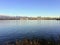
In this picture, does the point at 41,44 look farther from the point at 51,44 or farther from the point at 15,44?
the point at 15,44

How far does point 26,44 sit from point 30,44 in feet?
2.34

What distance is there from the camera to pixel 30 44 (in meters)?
16.0

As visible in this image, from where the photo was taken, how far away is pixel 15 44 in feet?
53.5

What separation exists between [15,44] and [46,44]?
557cm

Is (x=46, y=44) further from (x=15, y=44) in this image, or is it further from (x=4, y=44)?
(x=4, y=44)

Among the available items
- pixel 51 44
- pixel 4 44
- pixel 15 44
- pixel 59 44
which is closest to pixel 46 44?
pixel 51 44

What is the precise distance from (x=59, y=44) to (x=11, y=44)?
28.1 ft

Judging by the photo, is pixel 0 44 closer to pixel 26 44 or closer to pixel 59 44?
pixel 26 44

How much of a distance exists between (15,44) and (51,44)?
6459mm

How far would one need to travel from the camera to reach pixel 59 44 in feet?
52.1

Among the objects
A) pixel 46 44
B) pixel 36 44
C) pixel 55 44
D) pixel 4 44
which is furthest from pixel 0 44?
pixel 55 44

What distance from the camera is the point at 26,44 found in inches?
632

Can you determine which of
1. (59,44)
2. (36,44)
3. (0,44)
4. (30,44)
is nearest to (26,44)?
(30,44)

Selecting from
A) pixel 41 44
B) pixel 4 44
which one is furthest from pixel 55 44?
pixel 4 44
